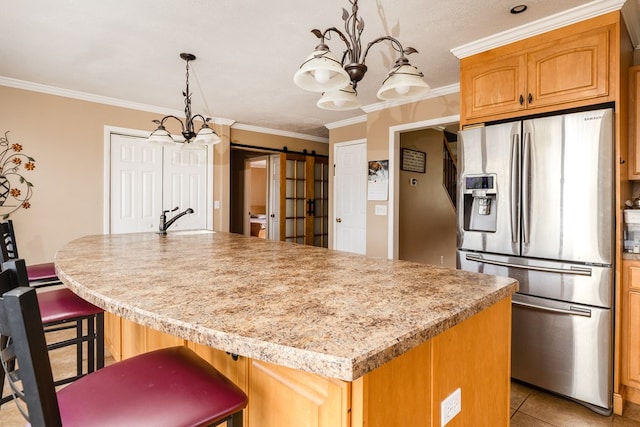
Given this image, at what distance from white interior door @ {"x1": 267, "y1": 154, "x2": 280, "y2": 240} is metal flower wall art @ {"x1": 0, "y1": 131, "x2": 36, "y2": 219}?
130 inches

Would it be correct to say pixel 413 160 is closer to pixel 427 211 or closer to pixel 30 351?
pixel 427 211

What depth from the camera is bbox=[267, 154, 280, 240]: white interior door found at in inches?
235

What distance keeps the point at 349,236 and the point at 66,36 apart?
393cm

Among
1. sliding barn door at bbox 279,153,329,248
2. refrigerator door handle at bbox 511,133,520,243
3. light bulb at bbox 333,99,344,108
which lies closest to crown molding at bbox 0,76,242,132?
sliding barn door at bbox 279,153,329,248

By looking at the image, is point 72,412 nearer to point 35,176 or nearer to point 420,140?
point 35,176

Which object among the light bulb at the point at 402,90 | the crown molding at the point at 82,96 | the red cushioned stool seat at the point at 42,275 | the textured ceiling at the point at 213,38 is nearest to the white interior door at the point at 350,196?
the textured ceiling at the point at 213,38

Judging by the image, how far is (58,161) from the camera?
3.77m

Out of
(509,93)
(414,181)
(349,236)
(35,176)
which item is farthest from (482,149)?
(35,176)

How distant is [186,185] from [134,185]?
2.18 feet

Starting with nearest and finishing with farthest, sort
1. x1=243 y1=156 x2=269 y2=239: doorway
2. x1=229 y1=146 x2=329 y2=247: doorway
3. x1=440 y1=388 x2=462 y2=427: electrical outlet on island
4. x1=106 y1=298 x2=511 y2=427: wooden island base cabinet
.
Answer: x1=106 y1=298 x2=511 y2=427: wooden island base cabinet → x1=440 y1=388 x2=462 y2=427: electrical outlet on island → x1=229 y1=146 x2=329 y2=247: doorway → x1=243 y1=156 x2=269 y2=239: doorway

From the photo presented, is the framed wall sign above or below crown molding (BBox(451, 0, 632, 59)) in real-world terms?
below

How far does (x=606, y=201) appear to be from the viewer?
6.40 ft

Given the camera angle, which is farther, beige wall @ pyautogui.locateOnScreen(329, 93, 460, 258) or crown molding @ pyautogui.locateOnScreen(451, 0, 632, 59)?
beige wall @ pyautogui.locateOnScreen(329, 93, 460, 258)

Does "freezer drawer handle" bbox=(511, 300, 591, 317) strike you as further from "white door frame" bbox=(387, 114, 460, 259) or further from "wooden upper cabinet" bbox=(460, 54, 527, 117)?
"white door frame" bbox=(387, 114, 460, 259)
